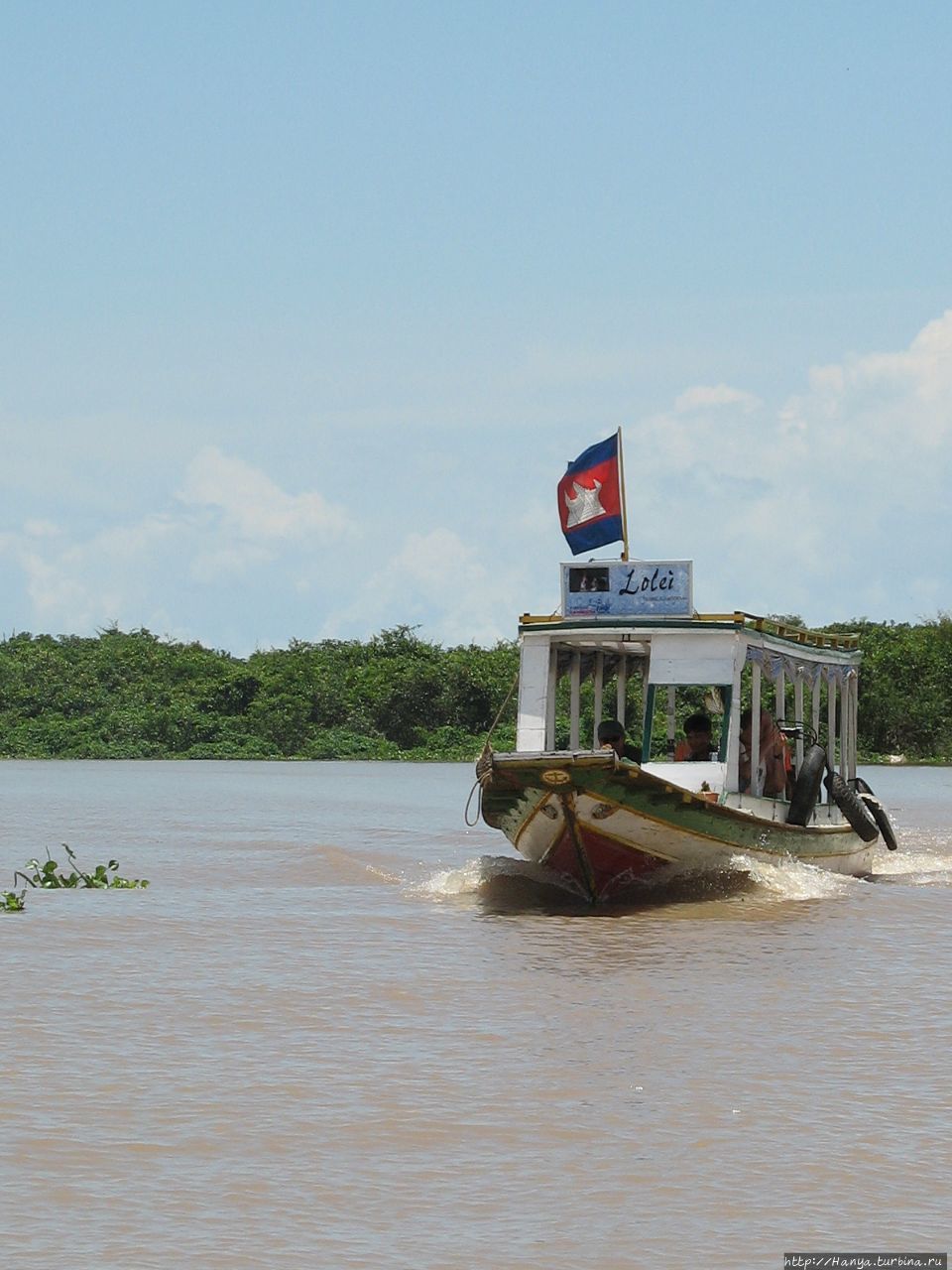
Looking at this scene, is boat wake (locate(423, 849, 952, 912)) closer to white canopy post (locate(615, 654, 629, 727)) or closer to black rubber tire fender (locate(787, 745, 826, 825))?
black rubber tire fender (locate(787, 745, 826, 825))

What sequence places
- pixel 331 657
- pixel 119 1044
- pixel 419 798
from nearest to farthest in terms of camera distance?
1. pixel 119 1044
2. pixel 419 798
3. pixel 331 657

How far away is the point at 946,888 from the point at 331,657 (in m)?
46.8

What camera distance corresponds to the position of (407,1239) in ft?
18.7

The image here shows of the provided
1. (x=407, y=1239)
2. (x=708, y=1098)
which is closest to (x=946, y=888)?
(x=708, y=1098)

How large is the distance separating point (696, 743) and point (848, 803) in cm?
205

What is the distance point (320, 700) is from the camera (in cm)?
5803

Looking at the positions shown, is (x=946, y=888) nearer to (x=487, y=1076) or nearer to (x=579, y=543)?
(x=579, y=543)

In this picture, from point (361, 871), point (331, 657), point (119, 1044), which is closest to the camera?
point (119, 1044)

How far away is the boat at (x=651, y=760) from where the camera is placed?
12.8 m

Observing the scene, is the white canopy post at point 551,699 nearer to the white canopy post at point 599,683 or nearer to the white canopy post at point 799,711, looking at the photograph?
the white canopy post at point 599,683

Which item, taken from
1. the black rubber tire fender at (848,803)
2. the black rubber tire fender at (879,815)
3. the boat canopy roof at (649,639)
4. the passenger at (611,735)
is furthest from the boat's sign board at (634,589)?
the black rubber tire fender at (879,815)

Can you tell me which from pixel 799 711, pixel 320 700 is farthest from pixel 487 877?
pixel 320 700

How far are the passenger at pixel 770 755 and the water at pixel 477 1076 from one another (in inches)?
34.1

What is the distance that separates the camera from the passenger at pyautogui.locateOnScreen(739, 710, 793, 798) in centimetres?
1493
